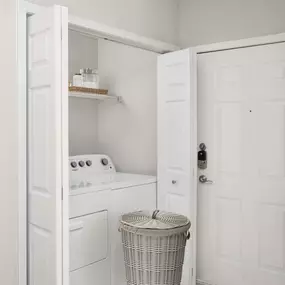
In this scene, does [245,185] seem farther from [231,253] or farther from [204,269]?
[204,269]

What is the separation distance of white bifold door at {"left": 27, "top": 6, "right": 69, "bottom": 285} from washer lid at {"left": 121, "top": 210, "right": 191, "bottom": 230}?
22.2 inches

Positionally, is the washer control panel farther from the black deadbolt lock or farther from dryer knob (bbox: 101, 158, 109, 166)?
the black deadbolt lock

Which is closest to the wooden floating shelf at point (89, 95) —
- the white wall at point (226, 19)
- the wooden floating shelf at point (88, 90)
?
the wooden floating shelf at point (88, 90)

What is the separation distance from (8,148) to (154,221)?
3.35 ft

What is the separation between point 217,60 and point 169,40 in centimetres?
48

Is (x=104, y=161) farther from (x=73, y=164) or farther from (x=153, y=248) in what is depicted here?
(x=153, y=248)

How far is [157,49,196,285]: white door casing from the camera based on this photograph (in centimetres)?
305

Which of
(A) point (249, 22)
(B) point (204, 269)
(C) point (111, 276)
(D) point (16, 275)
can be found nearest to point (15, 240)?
(D) point (16, 275)

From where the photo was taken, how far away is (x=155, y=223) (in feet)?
8.09

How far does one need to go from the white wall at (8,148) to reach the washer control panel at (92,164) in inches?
35.1

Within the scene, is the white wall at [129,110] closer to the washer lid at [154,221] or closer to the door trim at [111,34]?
the door trim at [111,34]

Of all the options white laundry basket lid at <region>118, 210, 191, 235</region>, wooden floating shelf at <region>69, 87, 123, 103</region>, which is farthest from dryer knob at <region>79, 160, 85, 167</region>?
white laundry basket lid at <region>118, 210, 191, 235</region>

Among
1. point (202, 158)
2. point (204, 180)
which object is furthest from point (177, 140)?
point (204, 180)

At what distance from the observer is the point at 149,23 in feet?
10.2
